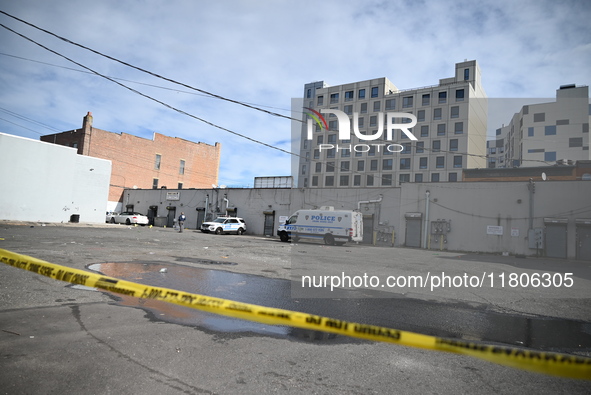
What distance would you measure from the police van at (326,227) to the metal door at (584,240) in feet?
48.1

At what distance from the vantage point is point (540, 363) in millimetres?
1771

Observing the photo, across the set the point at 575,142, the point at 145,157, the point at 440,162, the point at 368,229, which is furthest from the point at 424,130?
the point at 145,157

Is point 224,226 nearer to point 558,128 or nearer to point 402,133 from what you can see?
point 402,133

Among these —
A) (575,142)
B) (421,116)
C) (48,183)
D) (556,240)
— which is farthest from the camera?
(421,116)

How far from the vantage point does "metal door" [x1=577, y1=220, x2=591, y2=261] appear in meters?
23.6

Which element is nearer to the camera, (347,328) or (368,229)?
(347,328)

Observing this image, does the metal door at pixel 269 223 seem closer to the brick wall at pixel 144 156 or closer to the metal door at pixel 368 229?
the metal door at pixel 368 229

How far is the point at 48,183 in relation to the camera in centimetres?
3064

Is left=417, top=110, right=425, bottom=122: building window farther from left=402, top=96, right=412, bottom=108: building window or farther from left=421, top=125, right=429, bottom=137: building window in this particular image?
left=402, top=96, right=412, bottom=108: building window

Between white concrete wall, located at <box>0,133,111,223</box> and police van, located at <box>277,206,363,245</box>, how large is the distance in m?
20.4

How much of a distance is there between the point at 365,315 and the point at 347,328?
12.7 ft

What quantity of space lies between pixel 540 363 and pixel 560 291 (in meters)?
9.76

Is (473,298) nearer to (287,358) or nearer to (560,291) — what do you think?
(560,291)

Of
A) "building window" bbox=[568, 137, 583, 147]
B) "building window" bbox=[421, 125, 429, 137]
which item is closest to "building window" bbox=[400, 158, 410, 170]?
"building window" bbox=[421, 125, 429, 137]
